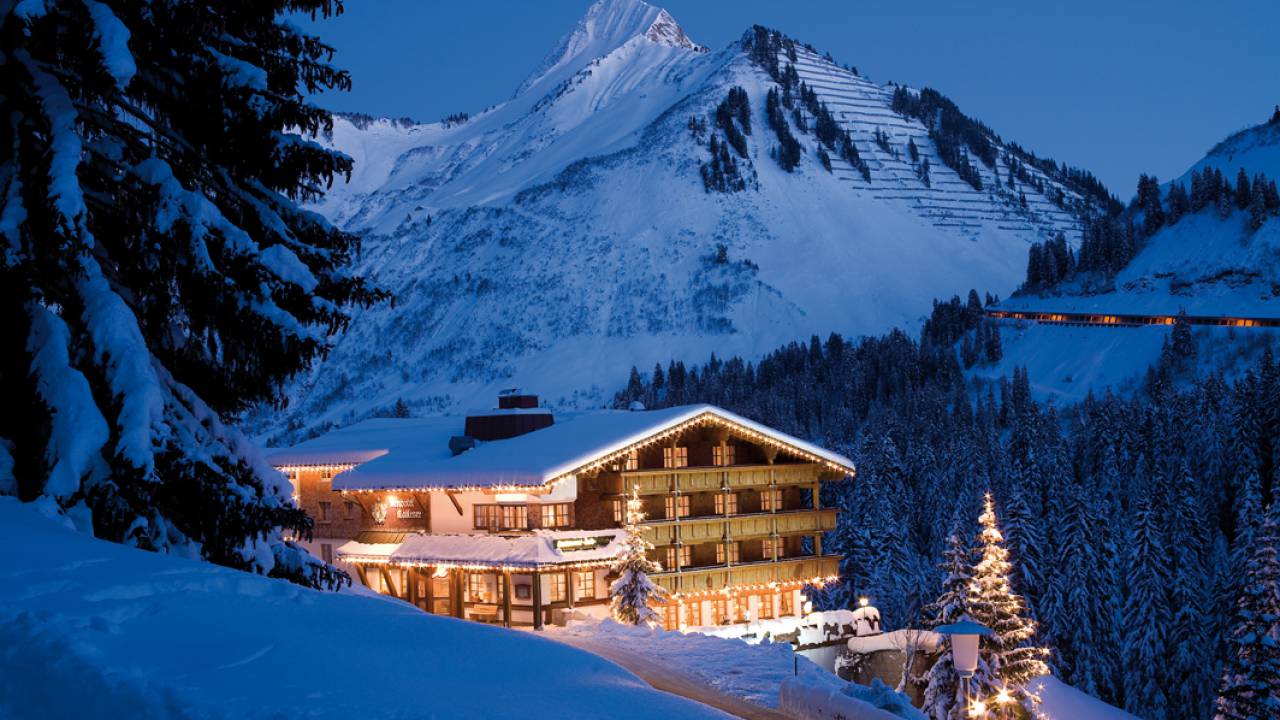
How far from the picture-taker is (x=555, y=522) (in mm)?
43188

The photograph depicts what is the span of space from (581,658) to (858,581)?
2652 inches

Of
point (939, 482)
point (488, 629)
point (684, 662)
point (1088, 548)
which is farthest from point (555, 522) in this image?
point (939, 482)

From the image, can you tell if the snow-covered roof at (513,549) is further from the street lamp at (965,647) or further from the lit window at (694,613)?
the street lamp at (965,647)

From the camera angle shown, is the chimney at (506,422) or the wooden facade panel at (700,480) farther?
the chimney at (506,422)

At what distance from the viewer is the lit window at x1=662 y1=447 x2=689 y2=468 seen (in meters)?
46.3

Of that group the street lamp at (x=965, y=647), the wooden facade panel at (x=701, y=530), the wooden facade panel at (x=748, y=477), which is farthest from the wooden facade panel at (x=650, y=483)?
the street lamp at (x=965, y=647)

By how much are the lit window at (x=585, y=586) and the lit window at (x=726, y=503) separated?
6.69 meters

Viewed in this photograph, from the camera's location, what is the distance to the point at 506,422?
49.8m

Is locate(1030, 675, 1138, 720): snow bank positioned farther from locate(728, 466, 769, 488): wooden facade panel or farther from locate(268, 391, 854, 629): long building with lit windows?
locate(728, 466, 769, 488): wooden facade panel

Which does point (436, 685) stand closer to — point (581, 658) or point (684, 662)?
point (581, 658)

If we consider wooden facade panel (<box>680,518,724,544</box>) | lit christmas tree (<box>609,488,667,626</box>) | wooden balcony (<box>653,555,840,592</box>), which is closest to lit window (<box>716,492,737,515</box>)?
wooden facade panel (<box>680,518,724,544</box>)

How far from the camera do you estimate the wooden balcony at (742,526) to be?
45156 millimetres

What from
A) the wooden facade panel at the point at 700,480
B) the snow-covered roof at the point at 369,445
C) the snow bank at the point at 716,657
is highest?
the snow-covered roof at the point at 369,445

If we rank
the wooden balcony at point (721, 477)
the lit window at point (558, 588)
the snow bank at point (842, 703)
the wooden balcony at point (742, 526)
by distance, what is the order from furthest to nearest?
the wooden balcony at point (742, 526) < the wooden balcony at point (721, 477) < the lit window at point (558, 588) < the snow bank at point (842, 703)
